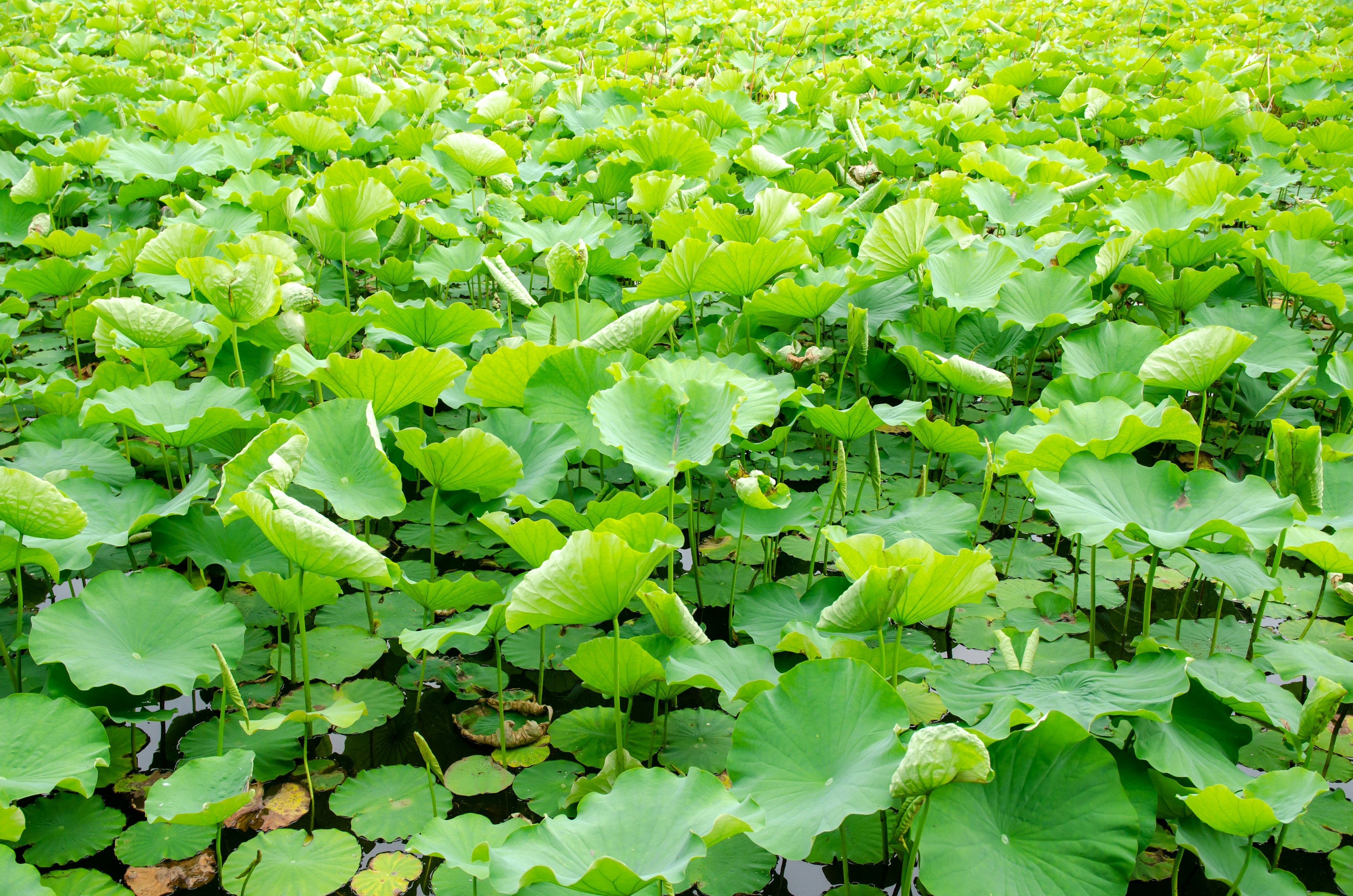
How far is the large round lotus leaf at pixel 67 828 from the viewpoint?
1.45m

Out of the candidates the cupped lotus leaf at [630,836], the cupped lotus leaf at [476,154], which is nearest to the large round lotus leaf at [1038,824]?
the cupped lotus leaf at [630,836]

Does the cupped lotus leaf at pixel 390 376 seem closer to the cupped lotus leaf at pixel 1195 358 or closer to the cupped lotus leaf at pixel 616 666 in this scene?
the cupped lotus leaf at pixel 616 666

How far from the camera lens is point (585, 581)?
1.38m

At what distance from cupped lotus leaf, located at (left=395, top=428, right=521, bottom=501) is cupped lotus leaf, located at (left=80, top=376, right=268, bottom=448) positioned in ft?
1.18

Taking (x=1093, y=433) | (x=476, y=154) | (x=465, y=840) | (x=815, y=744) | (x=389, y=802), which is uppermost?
(x=476, y=154)

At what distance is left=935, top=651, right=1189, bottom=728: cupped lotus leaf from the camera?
1374mm

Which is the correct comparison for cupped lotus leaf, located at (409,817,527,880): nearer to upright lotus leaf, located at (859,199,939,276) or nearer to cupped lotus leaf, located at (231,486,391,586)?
cupped lotus leaf, located at (231,486,391,586)

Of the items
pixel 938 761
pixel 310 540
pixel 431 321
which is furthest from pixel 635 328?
pixel 938 761

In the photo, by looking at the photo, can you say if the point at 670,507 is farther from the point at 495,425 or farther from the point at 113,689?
the point at 113,689

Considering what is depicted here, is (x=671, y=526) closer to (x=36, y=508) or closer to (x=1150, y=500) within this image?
(x=1150, y=500)

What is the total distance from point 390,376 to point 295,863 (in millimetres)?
946

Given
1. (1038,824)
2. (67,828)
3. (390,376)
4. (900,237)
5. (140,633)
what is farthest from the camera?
(900,237)

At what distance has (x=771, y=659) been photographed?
1.56 meters

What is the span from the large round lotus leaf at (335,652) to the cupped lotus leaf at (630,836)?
75 cm
